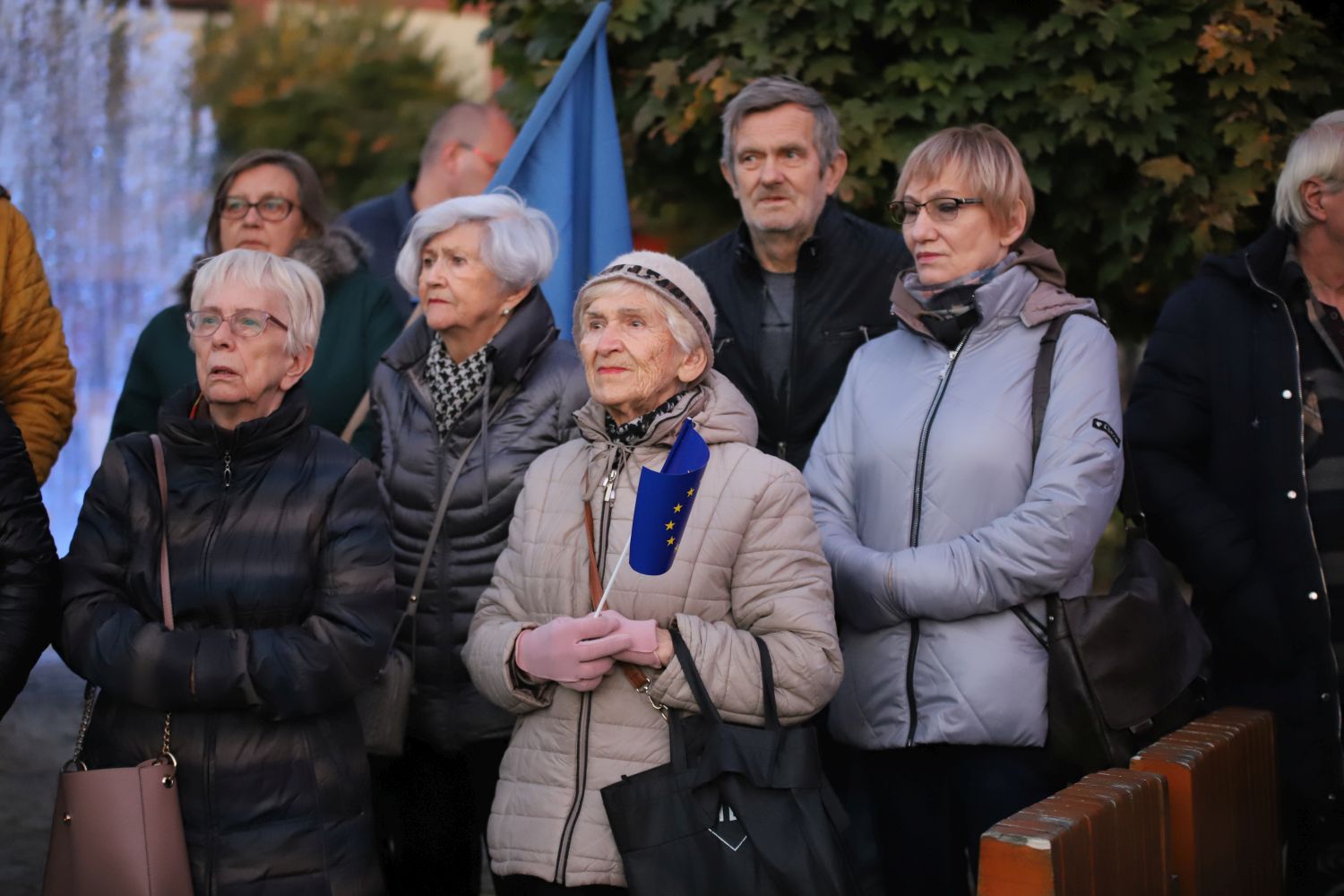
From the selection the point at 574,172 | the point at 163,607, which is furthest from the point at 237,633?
the point at 574,172

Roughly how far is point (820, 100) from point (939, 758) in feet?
6.46

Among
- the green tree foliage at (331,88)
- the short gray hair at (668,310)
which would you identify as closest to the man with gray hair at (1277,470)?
the short gray hair at (668,310)

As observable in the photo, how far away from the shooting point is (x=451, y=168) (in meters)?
6.53

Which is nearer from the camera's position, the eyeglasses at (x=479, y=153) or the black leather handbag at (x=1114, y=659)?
the black leather handbag at (x=1114, y=659)

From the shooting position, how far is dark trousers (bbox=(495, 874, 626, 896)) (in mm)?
3197

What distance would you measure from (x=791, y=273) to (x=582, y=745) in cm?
182

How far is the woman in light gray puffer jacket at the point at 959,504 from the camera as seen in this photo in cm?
354

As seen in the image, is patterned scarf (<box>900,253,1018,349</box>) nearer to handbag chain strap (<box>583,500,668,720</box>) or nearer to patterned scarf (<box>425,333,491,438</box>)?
handbag chain strap (<box>583,500,668,720</box>)

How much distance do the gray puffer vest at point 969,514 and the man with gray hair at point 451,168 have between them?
3.08 m

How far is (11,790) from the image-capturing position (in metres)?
6.17

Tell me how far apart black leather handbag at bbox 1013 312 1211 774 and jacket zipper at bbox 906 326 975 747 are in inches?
8.2

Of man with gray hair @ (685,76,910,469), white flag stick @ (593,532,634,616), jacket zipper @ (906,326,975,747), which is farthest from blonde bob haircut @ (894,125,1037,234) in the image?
white flag stick @ (593,532,634,616)

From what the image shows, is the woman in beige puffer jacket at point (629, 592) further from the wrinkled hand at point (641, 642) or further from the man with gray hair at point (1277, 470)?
the man with gray hair at point (1277, 470)

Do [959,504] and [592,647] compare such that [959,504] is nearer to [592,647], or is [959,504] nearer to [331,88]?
[592,647]
